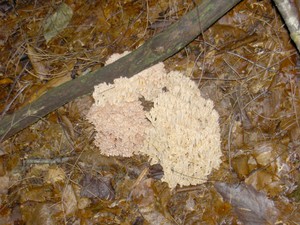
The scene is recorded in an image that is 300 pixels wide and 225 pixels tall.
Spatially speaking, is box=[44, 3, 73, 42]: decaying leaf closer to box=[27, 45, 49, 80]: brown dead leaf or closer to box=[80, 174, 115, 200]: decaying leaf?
box=[27, 45, 49, 80]: brown dead leaf

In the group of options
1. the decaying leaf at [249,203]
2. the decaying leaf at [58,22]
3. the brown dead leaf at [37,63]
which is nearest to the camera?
the decaying leaf at [249,203]

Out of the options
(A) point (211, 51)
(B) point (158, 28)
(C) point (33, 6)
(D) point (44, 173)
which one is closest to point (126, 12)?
(B) point (158, 28)

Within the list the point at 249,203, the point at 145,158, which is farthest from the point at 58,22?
the point at 249,203

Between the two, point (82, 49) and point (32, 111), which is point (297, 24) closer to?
point (82, 49)

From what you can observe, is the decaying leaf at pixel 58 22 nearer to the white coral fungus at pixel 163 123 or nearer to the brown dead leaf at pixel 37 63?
the brown dead leaf at pixel 37 63

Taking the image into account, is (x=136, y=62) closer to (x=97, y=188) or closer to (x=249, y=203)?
(x=97, y=188)

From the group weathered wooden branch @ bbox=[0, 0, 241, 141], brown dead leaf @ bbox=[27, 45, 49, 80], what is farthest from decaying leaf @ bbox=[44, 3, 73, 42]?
weathered wooden branch @ bbox=[0, 0, 241, 141]

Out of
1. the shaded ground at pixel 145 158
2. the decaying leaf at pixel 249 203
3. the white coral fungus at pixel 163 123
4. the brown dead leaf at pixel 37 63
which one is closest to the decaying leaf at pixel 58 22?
the shaded ground at pixel 145 158
